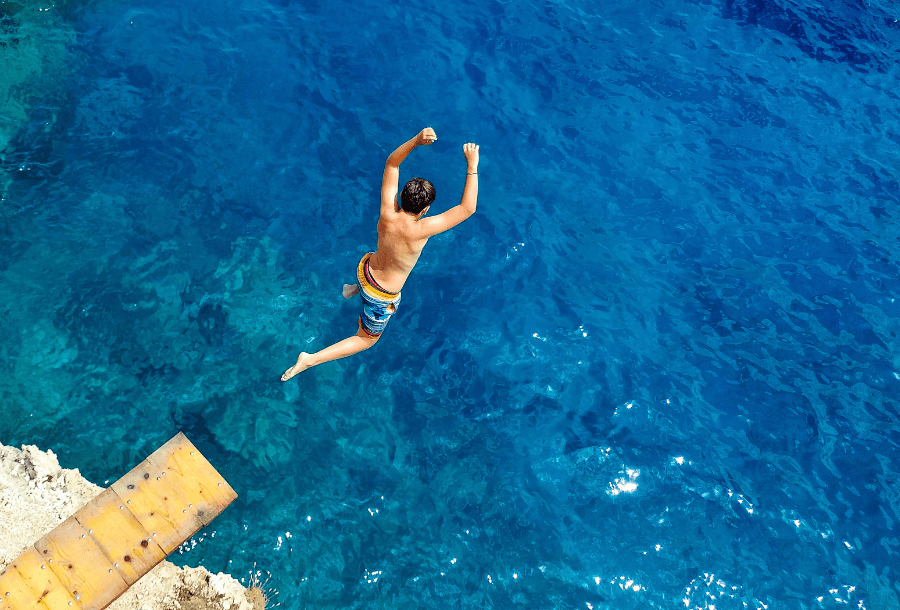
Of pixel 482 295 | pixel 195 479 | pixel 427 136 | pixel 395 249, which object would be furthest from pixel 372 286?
pixel 195 479

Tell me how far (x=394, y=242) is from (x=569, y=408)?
3.38m

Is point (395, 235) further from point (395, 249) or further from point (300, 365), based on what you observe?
point (300, 365)

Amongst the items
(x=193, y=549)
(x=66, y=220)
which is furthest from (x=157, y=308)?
(x=193, y=549)

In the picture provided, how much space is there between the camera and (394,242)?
608cm

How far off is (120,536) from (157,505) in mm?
418

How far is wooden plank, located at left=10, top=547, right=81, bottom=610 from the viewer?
19.1ft

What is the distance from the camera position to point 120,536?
6176 mm

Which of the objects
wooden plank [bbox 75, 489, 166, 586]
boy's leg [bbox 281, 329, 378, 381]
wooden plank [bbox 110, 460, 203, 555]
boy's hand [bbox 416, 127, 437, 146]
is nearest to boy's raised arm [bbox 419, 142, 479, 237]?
boy's hand [bbox 416, 127, 437, 146]

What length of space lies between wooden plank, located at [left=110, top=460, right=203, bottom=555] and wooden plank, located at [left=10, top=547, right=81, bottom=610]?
0.81 metres

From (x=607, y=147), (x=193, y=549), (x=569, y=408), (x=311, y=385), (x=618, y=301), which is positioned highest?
(x=607, y=147)

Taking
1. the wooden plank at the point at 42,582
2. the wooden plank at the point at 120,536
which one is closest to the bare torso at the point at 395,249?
the wooden plank at the point at 120,536

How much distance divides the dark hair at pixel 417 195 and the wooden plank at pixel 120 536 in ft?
13.8

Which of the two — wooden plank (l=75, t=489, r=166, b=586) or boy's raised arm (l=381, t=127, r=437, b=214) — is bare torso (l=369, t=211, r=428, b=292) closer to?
boy's raised arm (l=381, t=127, r=437, b=214)

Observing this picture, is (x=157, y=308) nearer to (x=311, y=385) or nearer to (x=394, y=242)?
(x=311, y=385)
